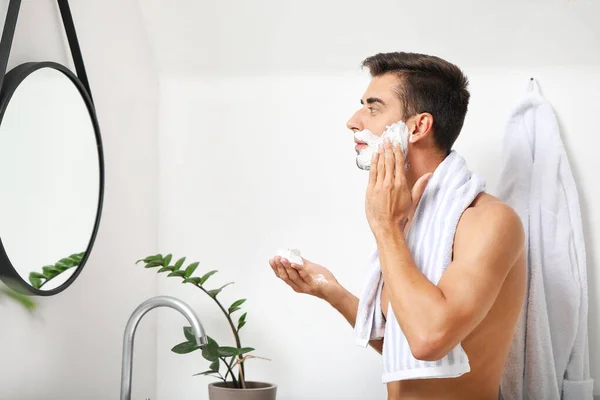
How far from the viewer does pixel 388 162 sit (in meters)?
1.30

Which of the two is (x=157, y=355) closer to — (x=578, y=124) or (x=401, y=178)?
(x=401, y=178)

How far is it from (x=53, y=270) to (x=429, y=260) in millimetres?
746

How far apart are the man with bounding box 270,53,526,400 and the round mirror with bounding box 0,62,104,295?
45 centimetres

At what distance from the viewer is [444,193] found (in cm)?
141

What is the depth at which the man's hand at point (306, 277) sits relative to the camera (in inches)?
60.9

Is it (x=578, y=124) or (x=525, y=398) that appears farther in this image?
(x=578, y=124)

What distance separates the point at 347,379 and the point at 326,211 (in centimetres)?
49

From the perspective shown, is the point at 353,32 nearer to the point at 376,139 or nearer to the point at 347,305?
the point at 376,139

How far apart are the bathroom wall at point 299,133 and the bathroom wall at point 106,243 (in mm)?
85

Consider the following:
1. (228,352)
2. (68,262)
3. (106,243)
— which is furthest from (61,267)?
(228,352)

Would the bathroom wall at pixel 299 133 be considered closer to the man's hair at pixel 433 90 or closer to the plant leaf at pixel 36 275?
the man's hair at pixel 433 90

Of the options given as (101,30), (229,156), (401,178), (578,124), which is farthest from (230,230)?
(578,124)

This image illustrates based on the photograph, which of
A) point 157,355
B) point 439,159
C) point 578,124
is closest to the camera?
point 439,159

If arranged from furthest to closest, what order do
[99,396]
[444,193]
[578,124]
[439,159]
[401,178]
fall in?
[578,124]
[99,396]
[439,159]
[444,193]
[401,178]
